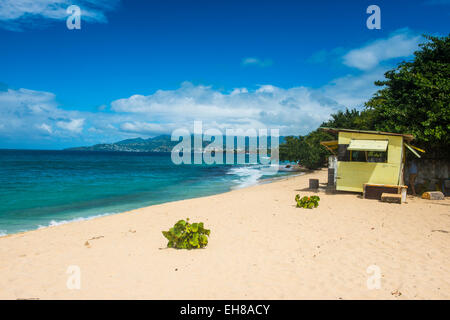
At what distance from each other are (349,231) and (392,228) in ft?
4.76

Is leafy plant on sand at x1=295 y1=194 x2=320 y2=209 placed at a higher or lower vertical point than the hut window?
lower

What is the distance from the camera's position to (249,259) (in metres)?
6.09

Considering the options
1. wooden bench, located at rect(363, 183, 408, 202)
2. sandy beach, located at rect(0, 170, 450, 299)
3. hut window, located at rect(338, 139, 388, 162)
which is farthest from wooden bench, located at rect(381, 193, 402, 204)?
hut window, located at rect(338, 139, 388, 162)

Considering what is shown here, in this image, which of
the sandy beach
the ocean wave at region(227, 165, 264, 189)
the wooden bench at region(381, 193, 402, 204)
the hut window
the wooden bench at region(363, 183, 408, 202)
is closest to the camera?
the sandy beach

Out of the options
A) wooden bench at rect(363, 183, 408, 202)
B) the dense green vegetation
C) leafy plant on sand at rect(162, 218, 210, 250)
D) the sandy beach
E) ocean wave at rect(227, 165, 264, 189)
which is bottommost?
ocean wave at rect(227, 165, 264, 189)

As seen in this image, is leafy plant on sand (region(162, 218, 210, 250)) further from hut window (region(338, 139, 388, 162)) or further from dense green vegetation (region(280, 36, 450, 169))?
dense green vegetation (region(280, 36, 450, 169))

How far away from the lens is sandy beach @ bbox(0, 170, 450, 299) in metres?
4.66

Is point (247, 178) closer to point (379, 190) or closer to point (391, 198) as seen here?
point (379, 190)

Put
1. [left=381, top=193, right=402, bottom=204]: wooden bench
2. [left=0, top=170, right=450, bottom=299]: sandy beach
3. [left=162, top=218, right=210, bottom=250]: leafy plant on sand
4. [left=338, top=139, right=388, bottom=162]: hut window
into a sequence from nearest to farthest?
[left=0, top=170, right=450, bottom=299]: sandy beach, [left=162, top=218, right=210, bottom=250]: leafy plant on sand, [left=381, top=193, right=402, bottom=204]: wooden bench, [left=338, top=139, right=388, bottom=162]: hut window

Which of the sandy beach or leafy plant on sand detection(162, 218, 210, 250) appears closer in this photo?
the sandy beach
